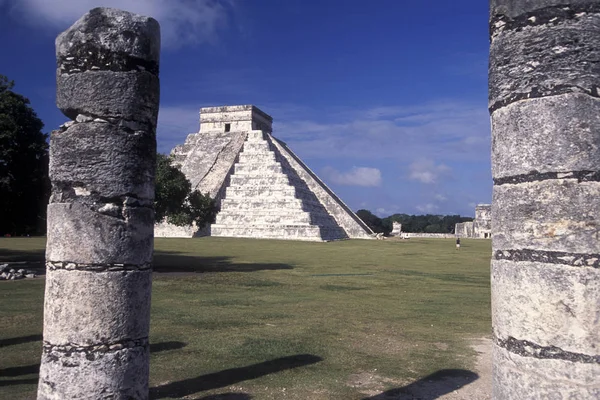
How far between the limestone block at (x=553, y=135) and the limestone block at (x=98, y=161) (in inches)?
122

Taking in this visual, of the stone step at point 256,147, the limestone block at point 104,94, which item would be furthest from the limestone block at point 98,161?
the stone step at point 256,147

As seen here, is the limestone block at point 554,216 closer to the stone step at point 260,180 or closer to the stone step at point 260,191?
the stone step at point 260,191

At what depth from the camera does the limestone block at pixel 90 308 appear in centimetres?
477

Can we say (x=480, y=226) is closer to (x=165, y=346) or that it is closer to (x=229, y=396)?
(x=165, y=346)

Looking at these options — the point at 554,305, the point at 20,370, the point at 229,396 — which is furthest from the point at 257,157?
the point at 554,305

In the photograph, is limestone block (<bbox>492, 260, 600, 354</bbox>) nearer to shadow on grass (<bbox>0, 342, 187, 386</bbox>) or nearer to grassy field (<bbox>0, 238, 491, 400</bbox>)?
grassy field (<bbox>0, 238, 491, 400</bbox>)

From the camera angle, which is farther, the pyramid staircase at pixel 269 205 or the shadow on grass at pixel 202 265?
the pyramid staircase at pixel 269 205

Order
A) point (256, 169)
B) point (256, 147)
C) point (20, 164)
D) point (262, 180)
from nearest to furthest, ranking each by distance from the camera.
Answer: point (20, 164)
point (262, 180)
point (256, 169)
point (256, 147)

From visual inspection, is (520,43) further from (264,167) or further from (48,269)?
(264,167)

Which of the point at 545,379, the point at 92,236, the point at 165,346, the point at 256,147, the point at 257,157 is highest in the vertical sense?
the point at 256,147

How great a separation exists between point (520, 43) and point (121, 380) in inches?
159

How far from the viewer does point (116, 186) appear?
196 inches

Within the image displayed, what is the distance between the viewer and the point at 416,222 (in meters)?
94.4

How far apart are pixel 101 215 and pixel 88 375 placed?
1325mm
